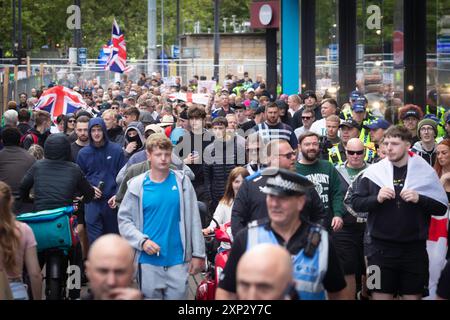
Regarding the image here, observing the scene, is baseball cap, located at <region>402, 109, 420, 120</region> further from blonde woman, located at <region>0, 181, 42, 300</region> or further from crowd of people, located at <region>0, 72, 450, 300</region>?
blonde woman, located at <region>0, 181, 42, 300</region>

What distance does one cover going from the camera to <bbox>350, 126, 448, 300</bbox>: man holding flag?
30.9 feet

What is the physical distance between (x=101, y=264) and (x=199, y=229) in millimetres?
3783

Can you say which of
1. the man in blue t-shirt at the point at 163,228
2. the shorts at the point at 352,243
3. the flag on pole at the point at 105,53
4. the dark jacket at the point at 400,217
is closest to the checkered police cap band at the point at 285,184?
the man in blue t-shirt at the point at 163,228

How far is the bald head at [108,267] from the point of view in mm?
5691

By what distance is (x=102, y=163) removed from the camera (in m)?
13.3

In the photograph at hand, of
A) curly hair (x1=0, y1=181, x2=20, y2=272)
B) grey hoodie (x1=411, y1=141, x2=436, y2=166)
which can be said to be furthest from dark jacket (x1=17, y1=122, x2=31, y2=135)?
curly hair (x1=0, y1=181, x2=20, y2=272)

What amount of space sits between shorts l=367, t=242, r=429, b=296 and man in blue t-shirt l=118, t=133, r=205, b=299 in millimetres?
1488

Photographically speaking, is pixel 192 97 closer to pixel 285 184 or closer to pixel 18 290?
pixel 18 290

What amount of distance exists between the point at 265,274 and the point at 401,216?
4.49 metres

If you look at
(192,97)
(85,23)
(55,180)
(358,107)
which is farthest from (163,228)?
(85,23)

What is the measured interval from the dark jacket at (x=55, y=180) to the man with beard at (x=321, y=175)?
224cm

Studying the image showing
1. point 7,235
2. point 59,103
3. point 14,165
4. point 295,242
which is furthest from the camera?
point 59,103

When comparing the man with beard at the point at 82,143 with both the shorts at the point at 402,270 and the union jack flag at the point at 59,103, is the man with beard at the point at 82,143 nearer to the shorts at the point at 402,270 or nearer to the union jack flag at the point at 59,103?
the shorts at the point at 402,270

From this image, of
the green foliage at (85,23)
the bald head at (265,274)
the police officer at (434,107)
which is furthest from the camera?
the green foliage at (85,23)
